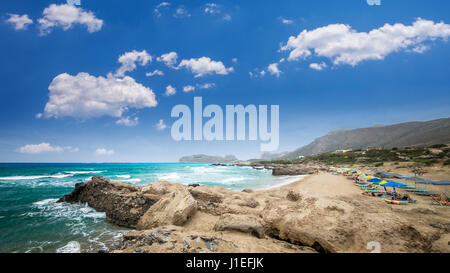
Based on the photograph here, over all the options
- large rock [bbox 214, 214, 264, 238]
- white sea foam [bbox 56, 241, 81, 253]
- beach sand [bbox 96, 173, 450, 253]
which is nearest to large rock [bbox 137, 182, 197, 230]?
beach sand [bbox 96, 173, 450, 253]

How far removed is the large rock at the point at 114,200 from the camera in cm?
892

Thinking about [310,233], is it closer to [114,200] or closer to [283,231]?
[283,231]

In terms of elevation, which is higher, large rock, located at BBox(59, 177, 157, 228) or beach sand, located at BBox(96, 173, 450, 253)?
beach sand, located at BBox(96, 173, 450, 253)

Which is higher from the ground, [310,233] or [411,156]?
[310,233]

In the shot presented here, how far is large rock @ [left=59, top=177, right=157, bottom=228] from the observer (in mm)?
8922

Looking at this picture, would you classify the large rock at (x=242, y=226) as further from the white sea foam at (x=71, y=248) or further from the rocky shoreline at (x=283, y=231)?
the white sea foam at (x=71, y=248)

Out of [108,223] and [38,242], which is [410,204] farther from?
[38,242]

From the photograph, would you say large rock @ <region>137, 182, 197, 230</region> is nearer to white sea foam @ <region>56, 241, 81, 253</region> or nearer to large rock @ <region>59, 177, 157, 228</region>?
large rock @ <region>59, 177, 157, 228</region>

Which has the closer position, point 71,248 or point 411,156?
point 71,248

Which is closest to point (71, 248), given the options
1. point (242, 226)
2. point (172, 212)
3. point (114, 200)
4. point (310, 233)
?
point (114, 200)

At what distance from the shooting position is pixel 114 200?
10172 millimetres

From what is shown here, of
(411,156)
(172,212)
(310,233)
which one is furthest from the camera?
(411,156)
